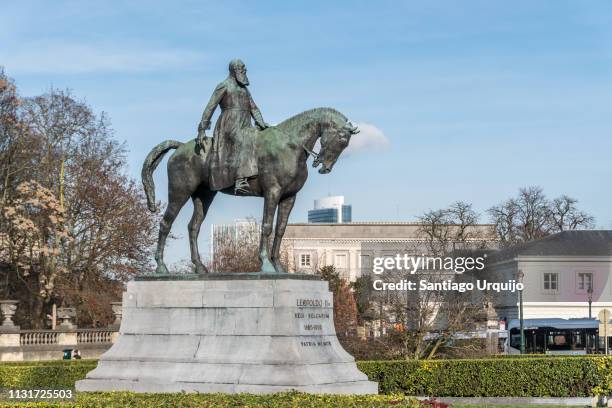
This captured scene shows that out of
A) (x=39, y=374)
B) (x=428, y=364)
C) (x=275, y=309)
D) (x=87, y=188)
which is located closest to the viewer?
(x=275, y=309)

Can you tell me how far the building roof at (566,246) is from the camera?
76.1m

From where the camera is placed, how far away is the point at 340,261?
11825 cm

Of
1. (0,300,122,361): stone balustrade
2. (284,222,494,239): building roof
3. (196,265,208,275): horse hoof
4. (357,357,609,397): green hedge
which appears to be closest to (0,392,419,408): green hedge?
(196,265,208,275): horse hoof

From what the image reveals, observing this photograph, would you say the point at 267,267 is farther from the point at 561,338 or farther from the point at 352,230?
the point at 352,230

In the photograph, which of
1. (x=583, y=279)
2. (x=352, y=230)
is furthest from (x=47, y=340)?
(x=352, y=230)

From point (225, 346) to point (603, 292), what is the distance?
219ft

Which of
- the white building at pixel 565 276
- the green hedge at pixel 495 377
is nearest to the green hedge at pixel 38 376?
the green hedge at pixel 495 377

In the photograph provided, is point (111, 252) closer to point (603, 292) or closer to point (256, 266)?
point (256, 266)

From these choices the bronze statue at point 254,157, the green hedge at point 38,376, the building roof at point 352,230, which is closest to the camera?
the bronze statue at point 254,157

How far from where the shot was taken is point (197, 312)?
18312 millimetres

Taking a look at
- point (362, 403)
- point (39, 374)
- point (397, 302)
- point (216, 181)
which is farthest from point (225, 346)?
point (397, 302)

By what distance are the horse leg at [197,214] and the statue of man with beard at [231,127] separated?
880 mm

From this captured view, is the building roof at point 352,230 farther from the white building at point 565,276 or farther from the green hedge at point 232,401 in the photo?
the green hedge at point 232,401

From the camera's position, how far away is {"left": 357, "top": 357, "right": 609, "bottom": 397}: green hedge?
85.3 ft
